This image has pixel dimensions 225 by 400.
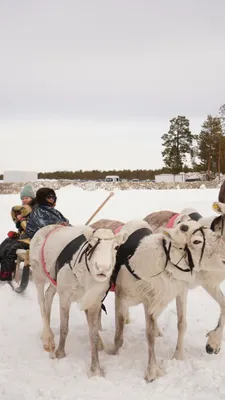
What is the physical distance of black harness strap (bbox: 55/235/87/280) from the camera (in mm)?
4516

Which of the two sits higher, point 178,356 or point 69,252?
point 69,252

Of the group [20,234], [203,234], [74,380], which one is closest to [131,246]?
[203,234]

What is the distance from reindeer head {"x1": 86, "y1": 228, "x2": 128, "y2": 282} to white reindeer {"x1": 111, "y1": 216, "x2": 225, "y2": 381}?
40 cm

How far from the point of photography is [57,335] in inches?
215

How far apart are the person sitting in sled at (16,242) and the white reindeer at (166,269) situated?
3.71 m

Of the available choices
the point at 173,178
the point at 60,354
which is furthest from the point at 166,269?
the point at 173,178

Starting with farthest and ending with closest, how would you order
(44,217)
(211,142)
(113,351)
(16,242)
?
(211,142), (16,242), (44,217), (113,351)

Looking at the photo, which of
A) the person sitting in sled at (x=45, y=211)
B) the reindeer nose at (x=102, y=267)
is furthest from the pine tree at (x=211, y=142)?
the reindeer nose at (x=102, y=267)

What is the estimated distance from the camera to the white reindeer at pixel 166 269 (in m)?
3.84

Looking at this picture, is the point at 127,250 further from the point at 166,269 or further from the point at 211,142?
the point at 211,142

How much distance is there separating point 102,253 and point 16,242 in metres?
4.56

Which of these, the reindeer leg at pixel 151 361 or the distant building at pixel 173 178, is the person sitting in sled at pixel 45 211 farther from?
the distant building at pixel 173 178

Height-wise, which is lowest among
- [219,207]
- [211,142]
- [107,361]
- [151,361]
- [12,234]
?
[107,361]

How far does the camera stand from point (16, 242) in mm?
7926
